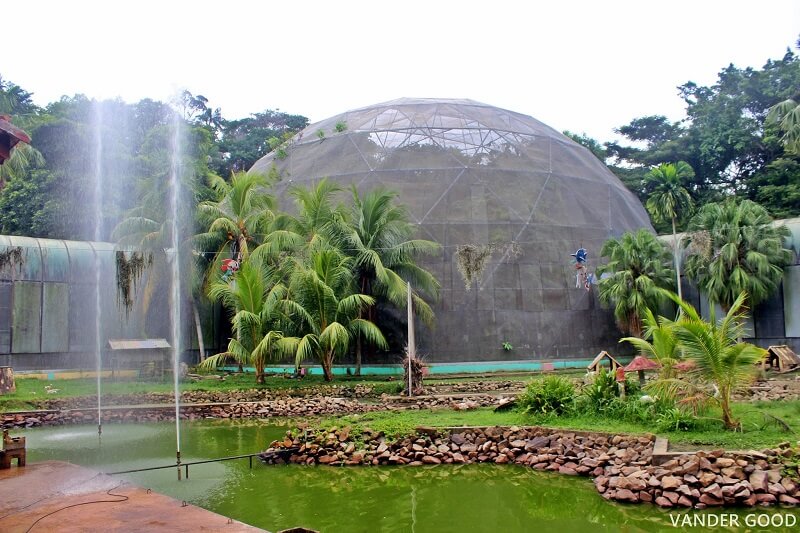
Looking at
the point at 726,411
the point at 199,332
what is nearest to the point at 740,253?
the point at 726,411

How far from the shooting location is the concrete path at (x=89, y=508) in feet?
19.0

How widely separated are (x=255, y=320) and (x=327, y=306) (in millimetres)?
2200

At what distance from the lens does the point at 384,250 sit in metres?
23.7

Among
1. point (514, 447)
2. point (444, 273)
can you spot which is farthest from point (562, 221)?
point (514, 447)

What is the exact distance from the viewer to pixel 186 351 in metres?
26.7

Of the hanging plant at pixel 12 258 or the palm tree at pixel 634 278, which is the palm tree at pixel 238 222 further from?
the palm tree at pixel 634 278

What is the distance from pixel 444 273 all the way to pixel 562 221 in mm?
5469

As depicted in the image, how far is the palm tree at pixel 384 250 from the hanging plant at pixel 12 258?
420 inches

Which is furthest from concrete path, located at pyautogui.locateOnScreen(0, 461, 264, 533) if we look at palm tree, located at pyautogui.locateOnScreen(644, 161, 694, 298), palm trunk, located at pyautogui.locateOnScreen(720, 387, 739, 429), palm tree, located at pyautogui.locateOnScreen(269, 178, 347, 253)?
palm tree, located at pyautogui.locateOnScreen(644, 161, 694, 298)

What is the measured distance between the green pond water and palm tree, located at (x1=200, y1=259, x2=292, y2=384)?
809cm

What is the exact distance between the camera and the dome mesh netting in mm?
25281

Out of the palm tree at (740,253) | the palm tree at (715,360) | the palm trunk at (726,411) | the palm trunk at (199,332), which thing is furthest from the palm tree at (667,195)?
the palm trunk at (199,332)

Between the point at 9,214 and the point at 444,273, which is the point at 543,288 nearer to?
the point at 444,273

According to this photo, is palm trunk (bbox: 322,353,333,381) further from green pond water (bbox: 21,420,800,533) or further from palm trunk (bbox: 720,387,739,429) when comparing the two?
palm trunk (bbox: 720,387,739,429)
